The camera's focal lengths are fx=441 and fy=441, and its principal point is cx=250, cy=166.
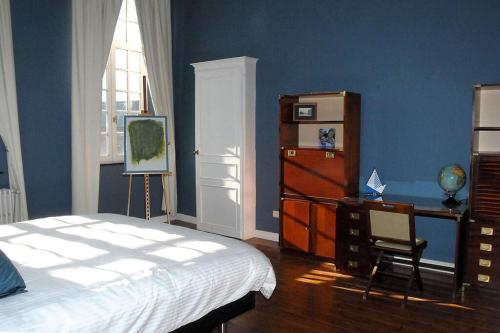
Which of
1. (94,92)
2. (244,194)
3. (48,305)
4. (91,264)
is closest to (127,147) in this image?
(94,92)

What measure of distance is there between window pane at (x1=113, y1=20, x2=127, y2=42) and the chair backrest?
154 inches

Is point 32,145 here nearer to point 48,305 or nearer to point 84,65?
point 84,65

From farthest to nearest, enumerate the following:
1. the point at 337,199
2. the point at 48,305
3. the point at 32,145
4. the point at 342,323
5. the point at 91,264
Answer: the point at 32,145 → the point at 337,199 → the point at 342,323 → the point at 91,264 → the point at 48,305

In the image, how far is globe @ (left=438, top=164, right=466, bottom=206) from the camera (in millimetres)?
3803

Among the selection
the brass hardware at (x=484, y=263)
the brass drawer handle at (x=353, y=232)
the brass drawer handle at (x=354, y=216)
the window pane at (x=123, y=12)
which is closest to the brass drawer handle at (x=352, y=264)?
the brass drawer handle at (x=353, y=232)

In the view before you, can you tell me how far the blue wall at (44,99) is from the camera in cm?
471

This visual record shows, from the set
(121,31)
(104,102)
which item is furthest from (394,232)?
(121,31)

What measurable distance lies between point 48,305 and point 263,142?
378 centimetres

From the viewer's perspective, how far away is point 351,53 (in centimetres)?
461

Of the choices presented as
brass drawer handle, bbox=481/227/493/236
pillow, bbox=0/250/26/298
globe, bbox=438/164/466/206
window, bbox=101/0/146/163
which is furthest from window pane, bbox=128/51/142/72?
brass drawer handle, bbox=481/227/493/236

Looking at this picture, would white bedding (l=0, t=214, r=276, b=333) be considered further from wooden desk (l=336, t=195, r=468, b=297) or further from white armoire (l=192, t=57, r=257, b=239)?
white armoire (l=192, t=57, r=257, b=239)

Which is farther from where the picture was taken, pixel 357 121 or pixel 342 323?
pixel 357 121

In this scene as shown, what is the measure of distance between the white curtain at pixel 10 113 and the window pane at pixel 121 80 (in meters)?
1.37

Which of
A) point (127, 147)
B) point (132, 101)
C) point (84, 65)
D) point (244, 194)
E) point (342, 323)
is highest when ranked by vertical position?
point (84, 65)
